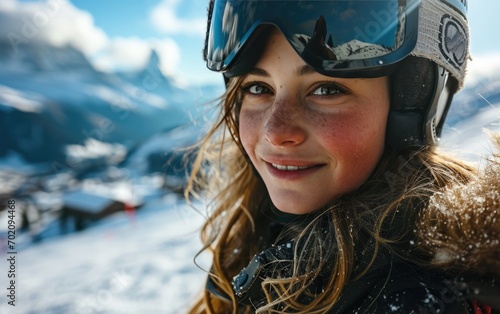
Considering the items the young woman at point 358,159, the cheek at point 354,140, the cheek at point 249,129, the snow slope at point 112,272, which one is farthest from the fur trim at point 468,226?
the snow slope at point 112,272

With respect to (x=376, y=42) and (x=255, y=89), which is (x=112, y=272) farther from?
(x=376, y=42)

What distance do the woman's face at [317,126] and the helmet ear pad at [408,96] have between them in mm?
37

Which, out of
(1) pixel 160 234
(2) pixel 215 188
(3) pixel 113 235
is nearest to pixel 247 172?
(2) pixel 215 188

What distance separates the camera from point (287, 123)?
1.26m

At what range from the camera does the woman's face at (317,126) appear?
1258 mm

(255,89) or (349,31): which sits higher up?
(349,31)

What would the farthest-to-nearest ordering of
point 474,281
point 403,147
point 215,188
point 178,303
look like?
point 178,303, point 215,188, point 403,147, point 474,281

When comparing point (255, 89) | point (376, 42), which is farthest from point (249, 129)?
point (376, 42)

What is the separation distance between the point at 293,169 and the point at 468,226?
0.58 metres

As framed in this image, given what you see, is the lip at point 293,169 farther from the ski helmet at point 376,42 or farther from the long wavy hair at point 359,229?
the ski helmet at point 376,42

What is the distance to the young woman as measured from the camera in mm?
981

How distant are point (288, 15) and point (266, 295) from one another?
0.92 m

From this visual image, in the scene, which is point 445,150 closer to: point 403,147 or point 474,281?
point 403,147

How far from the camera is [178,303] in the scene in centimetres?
331
